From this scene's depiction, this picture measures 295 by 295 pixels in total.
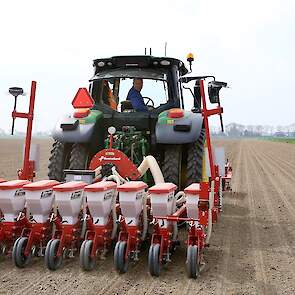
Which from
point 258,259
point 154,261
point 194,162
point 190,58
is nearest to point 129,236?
point 154,261

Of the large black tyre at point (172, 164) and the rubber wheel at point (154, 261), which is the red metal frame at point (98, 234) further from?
the large black tyre at point (172, 164)

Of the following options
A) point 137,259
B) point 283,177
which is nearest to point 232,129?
point 283,177

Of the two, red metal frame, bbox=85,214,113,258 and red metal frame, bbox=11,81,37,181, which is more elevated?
red metal frame, bbox=11,81,37,181

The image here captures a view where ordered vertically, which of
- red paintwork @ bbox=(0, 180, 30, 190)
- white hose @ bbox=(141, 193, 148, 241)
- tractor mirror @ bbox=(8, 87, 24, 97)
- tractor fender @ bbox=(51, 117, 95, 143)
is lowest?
white hose @ bbox=(141, 193, 148, 241)

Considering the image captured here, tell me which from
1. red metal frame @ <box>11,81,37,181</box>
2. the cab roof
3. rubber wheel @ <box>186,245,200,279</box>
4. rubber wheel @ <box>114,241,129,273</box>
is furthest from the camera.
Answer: the cab roof

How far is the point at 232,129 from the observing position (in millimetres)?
161625

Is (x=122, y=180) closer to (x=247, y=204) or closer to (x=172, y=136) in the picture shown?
(x=172, y=136)

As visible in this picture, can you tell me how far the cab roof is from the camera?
5.76 metres

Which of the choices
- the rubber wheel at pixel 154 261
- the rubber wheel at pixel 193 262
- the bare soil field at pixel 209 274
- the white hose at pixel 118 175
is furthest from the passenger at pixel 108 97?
the rubber wheel at pixel 193 262

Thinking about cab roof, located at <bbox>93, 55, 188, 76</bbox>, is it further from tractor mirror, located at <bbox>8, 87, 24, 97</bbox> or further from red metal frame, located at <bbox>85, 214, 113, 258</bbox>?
red metal frame, located at <bbox>85, 214, 113, 258</bbox>

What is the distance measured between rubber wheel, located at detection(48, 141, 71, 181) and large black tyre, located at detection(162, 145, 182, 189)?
4.22 feet

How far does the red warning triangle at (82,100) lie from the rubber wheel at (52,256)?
1850 millimetres

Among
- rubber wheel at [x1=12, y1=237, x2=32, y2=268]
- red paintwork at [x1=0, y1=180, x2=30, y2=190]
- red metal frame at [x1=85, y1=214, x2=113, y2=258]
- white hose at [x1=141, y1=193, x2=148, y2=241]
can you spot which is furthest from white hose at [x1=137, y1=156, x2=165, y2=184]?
rubber wheel at [x1=12, y1=237, x2=32, y2=268]

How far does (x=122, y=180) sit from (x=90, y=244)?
103 centimetres
